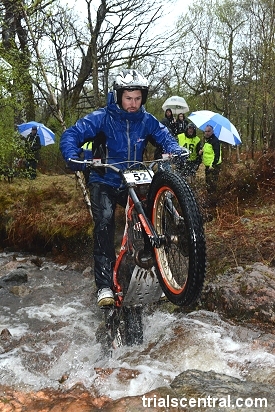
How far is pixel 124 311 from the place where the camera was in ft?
13.6

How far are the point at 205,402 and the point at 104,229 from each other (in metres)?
1.92

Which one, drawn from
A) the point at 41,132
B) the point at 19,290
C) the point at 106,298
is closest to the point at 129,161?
the point at 106,298

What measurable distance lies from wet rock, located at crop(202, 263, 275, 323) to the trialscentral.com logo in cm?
183

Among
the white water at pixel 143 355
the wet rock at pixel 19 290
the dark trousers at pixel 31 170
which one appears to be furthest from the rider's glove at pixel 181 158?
the dark trousers at pixel 31 170

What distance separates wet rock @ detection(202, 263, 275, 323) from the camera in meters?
4.32

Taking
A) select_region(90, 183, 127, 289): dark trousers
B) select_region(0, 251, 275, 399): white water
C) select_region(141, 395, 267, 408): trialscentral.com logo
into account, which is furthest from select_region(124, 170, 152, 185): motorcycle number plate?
select_region(141, 395, 267, 408): trialscentral.com logo

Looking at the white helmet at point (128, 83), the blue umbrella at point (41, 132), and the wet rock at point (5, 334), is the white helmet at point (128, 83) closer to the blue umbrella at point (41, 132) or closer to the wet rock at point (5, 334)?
the wet rock at point (5, 334)

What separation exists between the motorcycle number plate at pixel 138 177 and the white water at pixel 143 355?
1650 mm

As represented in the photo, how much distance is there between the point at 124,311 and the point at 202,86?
801 inches

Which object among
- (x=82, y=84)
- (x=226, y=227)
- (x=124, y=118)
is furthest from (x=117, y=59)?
(x=124, y=118)

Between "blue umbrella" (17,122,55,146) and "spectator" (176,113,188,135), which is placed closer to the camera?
"spectator" (176,113,188,135)

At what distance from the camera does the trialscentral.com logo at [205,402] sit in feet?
8.11

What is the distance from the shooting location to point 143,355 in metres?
3.82

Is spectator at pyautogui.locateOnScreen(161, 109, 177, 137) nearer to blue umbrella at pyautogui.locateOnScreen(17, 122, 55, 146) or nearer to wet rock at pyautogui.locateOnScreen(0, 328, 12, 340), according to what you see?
blue umbrella at pyautogui.locateOnScreen(17, 122, 55, 146)
